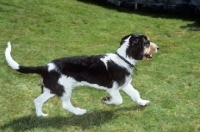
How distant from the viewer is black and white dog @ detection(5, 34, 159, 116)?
5.62m

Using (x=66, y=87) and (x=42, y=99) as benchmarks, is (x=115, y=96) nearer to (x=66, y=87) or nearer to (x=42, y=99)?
(x=66, y=87)

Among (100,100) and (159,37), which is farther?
(159,37)

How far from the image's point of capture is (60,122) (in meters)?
6.00

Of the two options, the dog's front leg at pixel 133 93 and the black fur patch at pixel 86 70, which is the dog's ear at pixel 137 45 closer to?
the black fur patch at pixel 86 70

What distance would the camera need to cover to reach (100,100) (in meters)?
6.96

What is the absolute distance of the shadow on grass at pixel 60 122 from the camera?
583cm

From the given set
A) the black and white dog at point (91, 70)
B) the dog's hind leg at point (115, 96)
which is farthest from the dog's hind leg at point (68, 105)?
the dog's hind leg at point (115, 96)

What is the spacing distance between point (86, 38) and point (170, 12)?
599 cm

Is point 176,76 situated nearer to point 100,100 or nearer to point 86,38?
point 100,100

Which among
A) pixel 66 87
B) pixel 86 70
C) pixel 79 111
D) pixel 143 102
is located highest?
pixel 86 70

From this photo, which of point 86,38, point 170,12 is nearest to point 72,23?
point 86,38

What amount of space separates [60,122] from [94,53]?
14.7 feet

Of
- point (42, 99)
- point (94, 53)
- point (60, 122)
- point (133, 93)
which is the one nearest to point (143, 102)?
point (133, 93)

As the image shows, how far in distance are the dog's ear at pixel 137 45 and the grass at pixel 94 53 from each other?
1.30 meters
